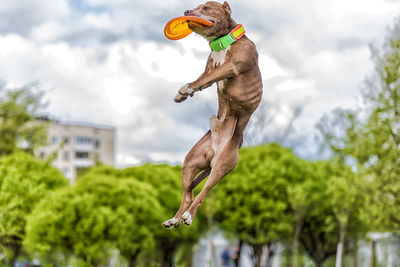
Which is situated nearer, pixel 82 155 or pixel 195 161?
pixel 195 161

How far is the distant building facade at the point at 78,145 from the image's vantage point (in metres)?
83.4

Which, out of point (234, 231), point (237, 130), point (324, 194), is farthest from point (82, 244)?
point (237, 130)

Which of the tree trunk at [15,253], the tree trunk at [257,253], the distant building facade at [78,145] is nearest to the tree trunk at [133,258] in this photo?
the tree trunk at [15,253]

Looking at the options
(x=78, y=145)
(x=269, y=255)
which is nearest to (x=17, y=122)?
(x=269, y=255)

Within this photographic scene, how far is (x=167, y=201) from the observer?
40.0 metres

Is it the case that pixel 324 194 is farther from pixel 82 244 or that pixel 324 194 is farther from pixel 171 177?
pixel 82 244

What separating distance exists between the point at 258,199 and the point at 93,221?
44.7 ft

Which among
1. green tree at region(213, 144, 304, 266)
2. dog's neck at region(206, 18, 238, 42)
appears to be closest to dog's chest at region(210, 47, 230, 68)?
dog's neck at region(206, 18, 238, 42)

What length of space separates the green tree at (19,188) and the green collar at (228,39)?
57.3 feet

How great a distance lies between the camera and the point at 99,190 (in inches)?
1284

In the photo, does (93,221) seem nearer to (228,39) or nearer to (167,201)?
(167,201)

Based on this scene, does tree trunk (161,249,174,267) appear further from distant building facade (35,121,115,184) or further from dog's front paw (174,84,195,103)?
dog's front paw (174,84,195,103)

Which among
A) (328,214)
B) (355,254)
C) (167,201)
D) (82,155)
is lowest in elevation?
(355,254)

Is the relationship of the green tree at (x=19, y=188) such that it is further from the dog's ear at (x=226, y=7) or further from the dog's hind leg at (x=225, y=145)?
the dog's ear at (x=226, y=7)
